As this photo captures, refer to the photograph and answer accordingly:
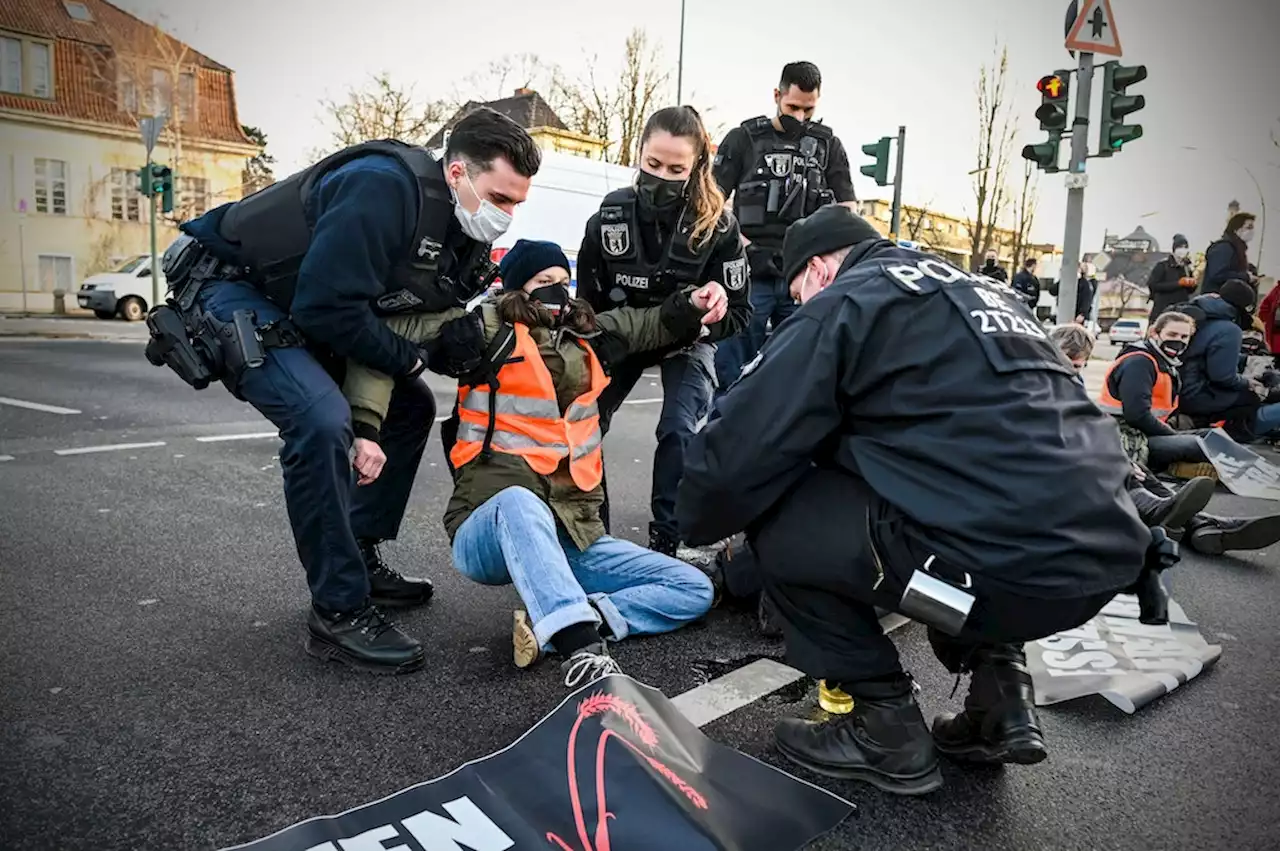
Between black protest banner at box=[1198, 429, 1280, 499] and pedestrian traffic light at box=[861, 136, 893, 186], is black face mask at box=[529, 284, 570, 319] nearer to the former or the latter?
black protest banner at box=[1198, 429, 1280, 499]

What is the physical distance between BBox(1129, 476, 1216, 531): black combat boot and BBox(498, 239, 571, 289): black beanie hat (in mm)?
2389

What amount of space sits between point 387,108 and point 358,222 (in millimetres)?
31346

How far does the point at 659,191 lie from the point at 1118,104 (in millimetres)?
7273

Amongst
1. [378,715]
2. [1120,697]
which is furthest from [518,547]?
[1120,697]

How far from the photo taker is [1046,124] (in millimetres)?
9359

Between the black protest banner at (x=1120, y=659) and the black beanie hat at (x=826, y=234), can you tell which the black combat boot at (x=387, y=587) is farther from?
the black protest banner at (x=1120, y=659)

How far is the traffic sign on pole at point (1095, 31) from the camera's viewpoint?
853 cm

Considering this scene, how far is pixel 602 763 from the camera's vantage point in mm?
2064

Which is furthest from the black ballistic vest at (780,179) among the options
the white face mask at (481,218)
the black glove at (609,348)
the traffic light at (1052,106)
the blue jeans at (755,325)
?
the traffic light at (1052,106)

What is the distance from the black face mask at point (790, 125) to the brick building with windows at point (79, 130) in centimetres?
2880

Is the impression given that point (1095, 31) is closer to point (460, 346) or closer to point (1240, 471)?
point (1240, 471)

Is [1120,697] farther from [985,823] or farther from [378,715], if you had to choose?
[378,715]

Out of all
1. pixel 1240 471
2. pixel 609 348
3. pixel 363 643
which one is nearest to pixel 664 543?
pixel 609 348

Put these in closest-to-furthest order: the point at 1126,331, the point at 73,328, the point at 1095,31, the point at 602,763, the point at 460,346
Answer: the point at 602,763, the point at 460,346, the point at 1095,31, the point at 73,328, the point at 1126,331
